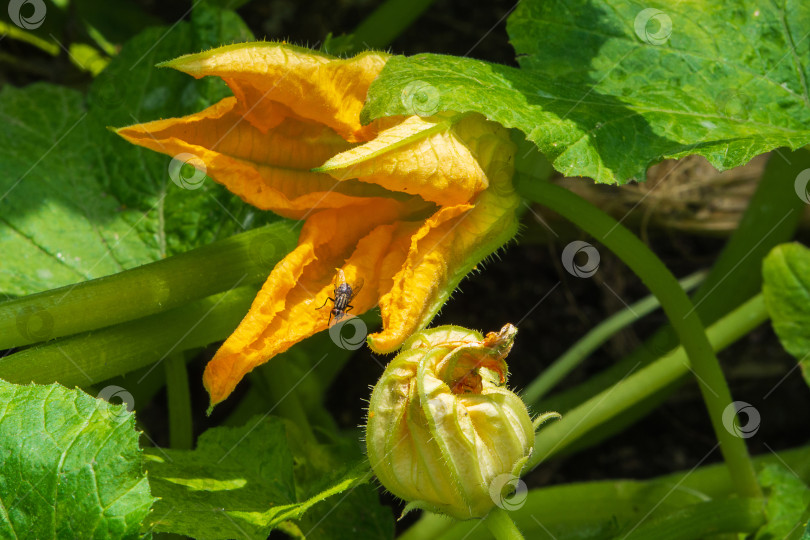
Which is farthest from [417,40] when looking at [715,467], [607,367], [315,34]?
[715,467]

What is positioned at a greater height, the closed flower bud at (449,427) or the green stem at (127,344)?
the closed flower bud at (449,427)

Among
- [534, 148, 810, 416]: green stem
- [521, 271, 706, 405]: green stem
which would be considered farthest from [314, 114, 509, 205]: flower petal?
[521, 271, 706, 405]: green stem

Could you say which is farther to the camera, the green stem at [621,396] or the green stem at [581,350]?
the green stem at [581,350]

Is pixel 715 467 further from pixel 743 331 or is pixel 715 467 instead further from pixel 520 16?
pixel 520 16

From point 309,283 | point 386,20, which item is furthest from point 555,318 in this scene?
point 309,283

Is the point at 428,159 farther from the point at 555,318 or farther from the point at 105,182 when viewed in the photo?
the point at 555,318

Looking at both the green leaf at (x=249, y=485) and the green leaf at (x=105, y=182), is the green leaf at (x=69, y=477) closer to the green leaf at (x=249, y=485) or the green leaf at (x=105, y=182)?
the green leaf at (x=249, y=485)

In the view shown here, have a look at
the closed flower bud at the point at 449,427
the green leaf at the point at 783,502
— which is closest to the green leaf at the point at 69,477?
the closed flower bud at the point at 449,427
